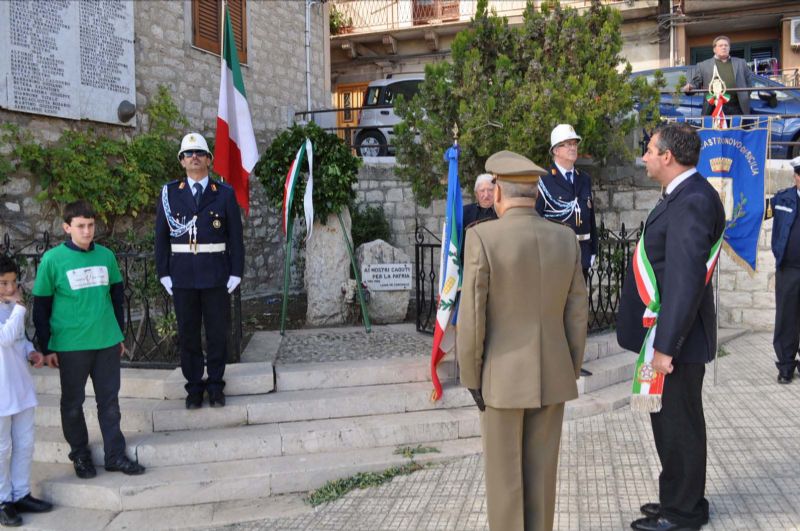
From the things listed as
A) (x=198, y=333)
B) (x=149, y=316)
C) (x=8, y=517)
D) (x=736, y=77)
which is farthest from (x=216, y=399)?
(x=736, y=77)

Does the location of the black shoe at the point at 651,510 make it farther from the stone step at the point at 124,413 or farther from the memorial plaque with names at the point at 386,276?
the memorial plaque with names at the point at 386,276

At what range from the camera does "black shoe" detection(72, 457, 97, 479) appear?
407 cm

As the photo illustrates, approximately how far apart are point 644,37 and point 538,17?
9911 millimetres

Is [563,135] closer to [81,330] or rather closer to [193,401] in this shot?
[193,401]

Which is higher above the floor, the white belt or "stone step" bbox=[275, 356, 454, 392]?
the white belt

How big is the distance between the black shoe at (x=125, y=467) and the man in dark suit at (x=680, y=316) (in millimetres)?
3015

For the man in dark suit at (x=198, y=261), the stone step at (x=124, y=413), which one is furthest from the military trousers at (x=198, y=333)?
the stone step at (x=124, y=413)

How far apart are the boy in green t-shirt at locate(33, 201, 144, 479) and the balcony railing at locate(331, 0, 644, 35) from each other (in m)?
15.0

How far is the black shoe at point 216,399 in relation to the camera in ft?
15.3

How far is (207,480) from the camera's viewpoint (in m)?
4.07

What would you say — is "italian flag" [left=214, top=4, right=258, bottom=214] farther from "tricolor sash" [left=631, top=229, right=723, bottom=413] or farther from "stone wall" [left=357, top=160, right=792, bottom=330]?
"tricolor sash" [left=631, top=229, right=723, bottom=413]

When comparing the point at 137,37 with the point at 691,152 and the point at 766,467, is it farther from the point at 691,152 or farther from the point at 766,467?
the point at 766,467

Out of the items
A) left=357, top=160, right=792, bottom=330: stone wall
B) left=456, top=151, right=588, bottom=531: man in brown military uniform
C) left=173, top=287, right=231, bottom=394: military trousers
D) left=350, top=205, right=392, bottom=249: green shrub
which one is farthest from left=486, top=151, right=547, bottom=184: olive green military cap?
left=350, top=205, right=392, bottom=249: green shrub

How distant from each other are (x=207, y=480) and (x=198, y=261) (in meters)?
1.49
